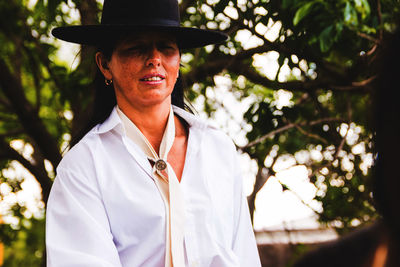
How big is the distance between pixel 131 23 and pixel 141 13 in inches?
2.6

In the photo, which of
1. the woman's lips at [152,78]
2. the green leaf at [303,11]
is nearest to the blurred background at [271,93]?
the green leaf at [303,11]

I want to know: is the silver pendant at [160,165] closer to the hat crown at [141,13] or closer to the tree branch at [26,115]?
the hat crown at [141,13]

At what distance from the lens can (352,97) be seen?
15.8ft

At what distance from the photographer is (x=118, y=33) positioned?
93.0 inches

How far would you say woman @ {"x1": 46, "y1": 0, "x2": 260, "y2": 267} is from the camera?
2162 millimetres

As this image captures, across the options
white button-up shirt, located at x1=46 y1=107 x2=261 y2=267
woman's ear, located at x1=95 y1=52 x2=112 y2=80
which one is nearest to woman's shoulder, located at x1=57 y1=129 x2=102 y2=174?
white button-up shirt, located at x1=46 y1=107 x2=261 y2=267

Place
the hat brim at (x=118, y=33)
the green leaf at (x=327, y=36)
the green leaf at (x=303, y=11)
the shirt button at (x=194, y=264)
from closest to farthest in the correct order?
the shirt button at (x=194, y=264) → the hat brim at (x=118, y=33) → the green leaf at (x=303, y=11) → the green leaf at (x=327, y=36)

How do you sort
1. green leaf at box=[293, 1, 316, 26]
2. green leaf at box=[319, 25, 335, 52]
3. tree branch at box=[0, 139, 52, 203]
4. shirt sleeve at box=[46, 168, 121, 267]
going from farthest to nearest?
tree branch at box=[0, 139, 52, 203] < green leaf at box=[319, 25, 335, 52] < green leaf at box=[293, 1, 316, 26] < shirt sleeve at box=[46, 168, 121, 267]

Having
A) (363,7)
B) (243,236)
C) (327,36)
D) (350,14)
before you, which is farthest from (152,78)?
(363,7)

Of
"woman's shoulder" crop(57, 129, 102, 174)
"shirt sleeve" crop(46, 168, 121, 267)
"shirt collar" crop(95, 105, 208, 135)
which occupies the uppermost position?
"shirt collar" crop(95, 105, 208, 135)

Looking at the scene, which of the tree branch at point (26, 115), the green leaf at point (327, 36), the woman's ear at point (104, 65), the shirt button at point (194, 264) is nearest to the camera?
the shirt button at point (194, 264)

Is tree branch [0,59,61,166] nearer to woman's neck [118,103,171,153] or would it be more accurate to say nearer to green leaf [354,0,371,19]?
woman's neck [118,103,171,153]

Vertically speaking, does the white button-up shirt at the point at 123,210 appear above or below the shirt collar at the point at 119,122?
below

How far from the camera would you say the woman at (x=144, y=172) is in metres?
2.16
